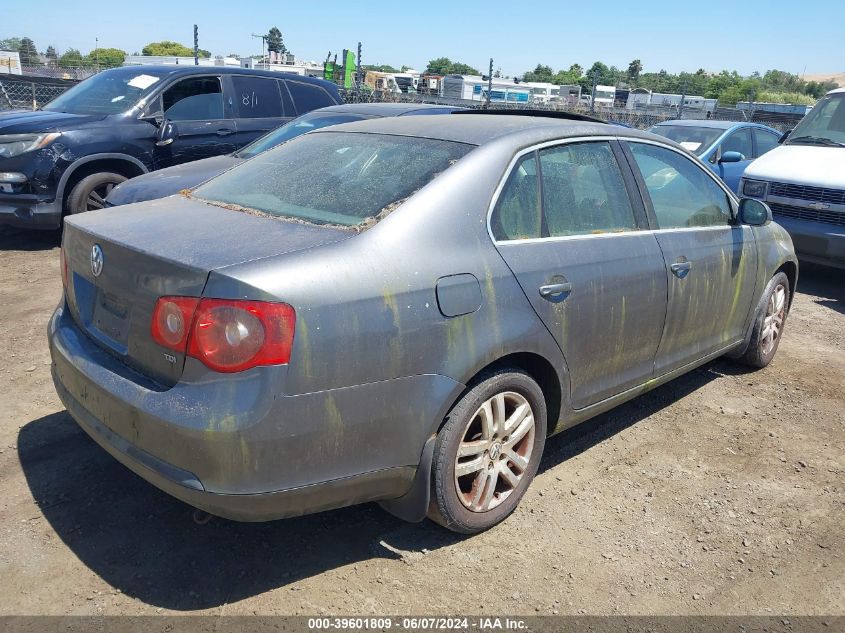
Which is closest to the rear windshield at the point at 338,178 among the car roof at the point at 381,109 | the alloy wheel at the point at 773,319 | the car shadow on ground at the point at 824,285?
the alloy wheel at the point at 773,319

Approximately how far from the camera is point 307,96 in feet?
→ 30.7

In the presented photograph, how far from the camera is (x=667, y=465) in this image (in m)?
3.82

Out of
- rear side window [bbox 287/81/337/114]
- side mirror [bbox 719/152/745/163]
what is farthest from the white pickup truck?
rear side window [bbox 287/81/337/114]

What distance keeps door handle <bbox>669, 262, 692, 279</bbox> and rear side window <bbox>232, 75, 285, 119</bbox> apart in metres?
6.29

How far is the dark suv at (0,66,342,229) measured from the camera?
282 inches

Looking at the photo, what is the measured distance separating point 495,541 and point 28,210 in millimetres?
6214

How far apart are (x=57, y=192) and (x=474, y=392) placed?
6.04 metres

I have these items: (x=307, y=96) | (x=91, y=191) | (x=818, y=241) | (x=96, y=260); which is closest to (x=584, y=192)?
(x=96, y=260)

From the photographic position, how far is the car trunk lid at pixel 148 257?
2.44m

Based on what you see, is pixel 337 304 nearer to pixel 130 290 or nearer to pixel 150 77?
pixel 130 290

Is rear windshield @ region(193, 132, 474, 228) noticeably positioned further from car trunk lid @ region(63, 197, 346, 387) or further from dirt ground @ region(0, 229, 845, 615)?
dirt ground @ region(0, 229, 845, 615)

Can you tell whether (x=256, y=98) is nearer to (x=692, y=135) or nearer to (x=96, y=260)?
(x=692, y=135)

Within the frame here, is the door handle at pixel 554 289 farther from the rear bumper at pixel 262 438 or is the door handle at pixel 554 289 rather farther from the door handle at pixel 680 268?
the door handle at pixel 680 268

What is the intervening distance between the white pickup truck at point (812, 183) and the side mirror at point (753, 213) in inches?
142
